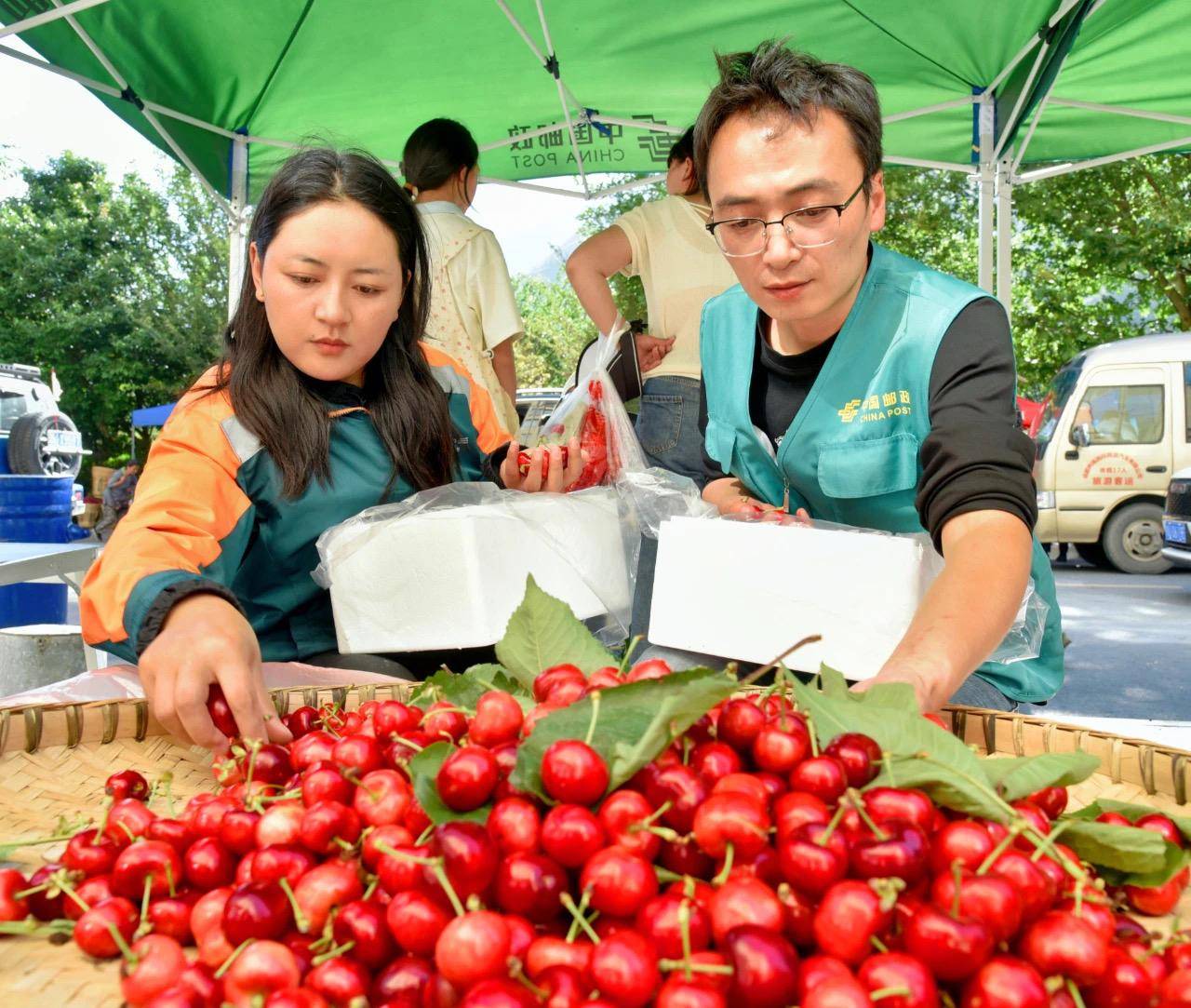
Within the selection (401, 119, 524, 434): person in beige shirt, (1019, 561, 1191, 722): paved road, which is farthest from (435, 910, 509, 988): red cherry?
(401, 119, 524, 434): person in beige shirt

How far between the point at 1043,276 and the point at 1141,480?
7.36 m

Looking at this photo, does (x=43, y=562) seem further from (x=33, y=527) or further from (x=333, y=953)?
(x=33, y=527)

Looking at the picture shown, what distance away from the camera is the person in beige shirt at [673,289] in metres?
3.22

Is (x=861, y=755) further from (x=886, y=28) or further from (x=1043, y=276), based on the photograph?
(x=1043, y=276)

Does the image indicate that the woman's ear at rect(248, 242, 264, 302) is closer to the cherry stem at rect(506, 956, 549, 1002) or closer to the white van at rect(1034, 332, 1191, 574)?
the cherry stem at rect(506, 956, 549, 1002)

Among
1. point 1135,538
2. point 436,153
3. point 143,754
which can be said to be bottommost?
point 1135,538

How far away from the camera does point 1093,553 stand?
10.8 metres

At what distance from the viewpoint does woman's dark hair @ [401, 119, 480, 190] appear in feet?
12.0

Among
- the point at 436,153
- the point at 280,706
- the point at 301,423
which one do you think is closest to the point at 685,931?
the point at 280,706

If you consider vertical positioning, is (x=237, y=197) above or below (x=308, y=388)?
above

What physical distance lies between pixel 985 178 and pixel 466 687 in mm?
5146

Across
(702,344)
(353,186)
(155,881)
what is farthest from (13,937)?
(702,344)

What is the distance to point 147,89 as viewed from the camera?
4949 mm

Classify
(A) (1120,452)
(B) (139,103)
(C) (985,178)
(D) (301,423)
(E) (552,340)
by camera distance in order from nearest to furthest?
(D) (301,423)
(B) (139,103)
(C) (985,178)
(A) (1120,452)
(E) (552,340)
